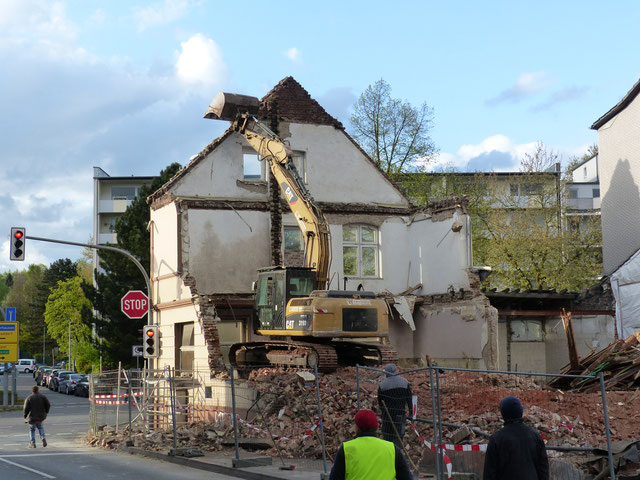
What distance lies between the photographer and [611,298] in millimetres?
31828

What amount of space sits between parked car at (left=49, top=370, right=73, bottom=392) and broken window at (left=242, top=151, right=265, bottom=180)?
32375 mm

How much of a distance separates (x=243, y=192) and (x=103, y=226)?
199ft

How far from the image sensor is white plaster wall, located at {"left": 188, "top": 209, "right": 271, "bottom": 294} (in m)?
27.6

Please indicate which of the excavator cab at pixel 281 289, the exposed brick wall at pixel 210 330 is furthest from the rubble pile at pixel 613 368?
the exposed brick wall at pixel 210 330

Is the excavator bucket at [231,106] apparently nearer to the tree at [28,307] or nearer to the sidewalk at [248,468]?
the sidewalk at [248,468]

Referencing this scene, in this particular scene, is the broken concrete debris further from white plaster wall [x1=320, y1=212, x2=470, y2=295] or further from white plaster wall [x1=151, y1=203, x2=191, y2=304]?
white plaster wall [x1=320, y1=212, x2=470, y2=295]

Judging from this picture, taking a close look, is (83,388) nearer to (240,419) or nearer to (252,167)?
(252,167)

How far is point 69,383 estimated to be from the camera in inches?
2110

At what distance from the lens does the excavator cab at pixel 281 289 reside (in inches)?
880

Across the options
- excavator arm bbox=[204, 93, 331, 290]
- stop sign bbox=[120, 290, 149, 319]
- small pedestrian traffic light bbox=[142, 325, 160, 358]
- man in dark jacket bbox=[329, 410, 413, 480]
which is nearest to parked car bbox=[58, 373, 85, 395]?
stop sign bbox=[120, 290, 149, 319]

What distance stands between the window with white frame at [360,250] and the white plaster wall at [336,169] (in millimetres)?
1127

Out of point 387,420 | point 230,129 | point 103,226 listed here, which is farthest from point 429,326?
point 103,226

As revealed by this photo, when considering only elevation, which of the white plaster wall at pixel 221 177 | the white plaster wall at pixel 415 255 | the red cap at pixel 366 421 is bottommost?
the red cap at pixel 366 421

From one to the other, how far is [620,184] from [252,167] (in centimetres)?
1685
